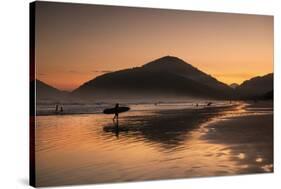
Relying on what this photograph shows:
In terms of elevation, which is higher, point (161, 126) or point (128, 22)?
point (128, 22)

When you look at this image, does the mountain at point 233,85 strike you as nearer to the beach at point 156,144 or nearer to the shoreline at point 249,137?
the beach at point 156,144

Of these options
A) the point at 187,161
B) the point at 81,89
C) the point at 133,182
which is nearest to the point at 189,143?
the point at 187,161

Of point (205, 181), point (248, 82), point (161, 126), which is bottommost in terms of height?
point (205, 181)

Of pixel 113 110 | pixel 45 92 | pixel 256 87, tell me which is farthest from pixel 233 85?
pixel 45 92

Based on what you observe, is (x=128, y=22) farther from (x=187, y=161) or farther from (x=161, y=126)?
(x=187, y=161)

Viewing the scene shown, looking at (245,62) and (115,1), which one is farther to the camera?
(245,62)

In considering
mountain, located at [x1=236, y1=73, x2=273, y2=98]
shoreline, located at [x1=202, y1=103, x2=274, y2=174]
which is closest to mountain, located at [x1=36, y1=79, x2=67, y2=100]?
shoreline, located at [x1=202, y1=103, x2=274, y2=174]
